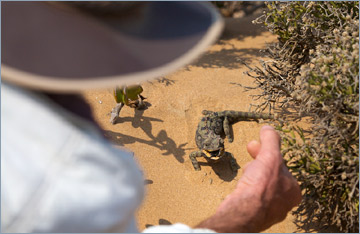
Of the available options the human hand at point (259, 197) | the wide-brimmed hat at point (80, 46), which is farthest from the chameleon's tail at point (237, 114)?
the wide-brimmed hat at point (80, 46)

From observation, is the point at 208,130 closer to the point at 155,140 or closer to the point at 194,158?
the point at 194,158

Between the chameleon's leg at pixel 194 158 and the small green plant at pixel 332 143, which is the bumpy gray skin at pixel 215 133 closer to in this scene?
the chameleon's leg at pixel 194 158

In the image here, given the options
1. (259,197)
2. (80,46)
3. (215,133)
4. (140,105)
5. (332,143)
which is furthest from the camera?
(140,105)

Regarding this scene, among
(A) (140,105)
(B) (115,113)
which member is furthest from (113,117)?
(A) (140,105)

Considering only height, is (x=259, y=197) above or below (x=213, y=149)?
above

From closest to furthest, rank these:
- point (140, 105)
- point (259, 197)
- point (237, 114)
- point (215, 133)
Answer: point (259, 197), point (215, 133), point (237, 114), point (140, 105)

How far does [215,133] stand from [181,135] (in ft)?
1.33

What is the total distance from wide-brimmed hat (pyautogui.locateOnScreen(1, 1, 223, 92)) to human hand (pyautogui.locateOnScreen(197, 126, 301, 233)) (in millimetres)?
1010

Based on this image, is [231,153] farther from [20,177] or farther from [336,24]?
[20,177]

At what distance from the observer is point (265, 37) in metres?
8.16

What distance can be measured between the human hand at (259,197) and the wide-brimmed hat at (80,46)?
1.01m

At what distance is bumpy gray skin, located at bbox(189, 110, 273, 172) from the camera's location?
500 cm

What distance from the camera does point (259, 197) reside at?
1.95 m

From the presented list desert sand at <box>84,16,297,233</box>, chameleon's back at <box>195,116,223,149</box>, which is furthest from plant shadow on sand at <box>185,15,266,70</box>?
chameleon's back at <box>195,116,223,149</box>
